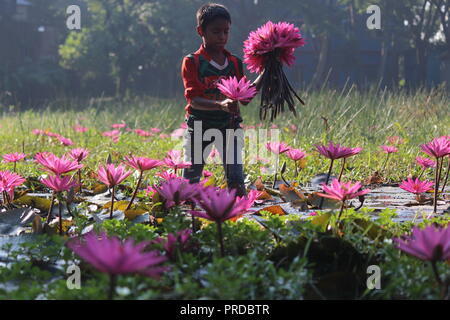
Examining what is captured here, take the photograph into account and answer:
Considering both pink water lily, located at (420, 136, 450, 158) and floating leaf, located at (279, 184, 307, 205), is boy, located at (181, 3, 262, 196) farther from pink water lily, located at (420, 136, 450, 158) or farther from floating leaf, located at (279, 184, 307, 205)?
pink water lily, located at (420, 136, 450, 158)

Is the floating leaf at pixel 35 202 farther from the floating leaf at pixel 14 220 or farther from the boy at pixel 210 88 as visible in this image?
the boy at pixel 210 88

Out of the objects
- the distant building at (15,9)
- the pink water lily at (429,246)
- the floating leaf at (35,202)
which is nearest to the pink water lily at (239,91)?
the floating leaf at (35,202)

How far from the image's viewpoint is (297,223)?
1.93m

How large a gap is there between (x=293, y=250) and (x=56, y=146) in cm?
508

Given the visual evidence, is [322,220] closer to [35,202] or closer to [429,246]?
[429,246]

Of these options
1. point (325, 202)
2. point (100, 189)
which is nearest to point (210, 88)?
point (100, 189)

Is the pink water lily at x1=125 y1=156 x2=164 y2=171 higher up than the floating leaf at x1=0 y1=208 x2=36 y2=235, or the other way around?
the pink water lily at x1=125 y1=156 x2=164 y2=171

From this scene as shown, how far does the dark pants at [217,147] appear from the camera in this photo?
3.26m

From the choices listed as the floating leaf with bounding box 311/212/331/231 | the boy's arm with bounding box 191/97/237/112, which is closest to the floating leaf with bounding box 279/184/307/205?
the boy's arm with bounding box 191/97/237/112

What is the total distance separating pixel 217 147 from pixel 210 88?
37cm

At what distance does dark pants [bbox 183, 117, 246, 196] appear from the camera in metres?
3.26
